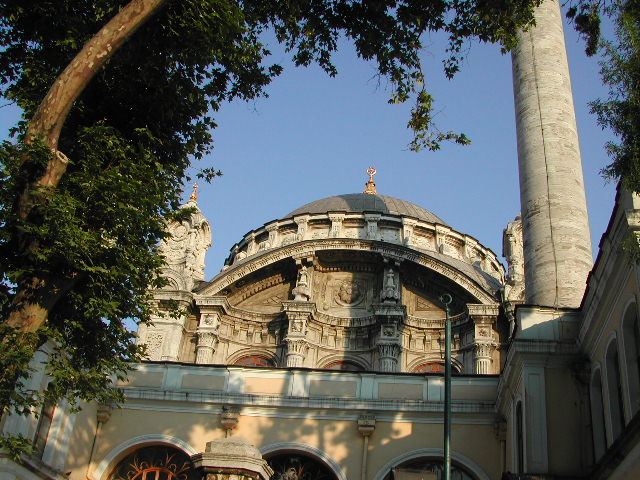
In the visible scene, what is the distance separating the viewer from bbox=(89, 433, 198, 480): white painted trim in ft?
61.5

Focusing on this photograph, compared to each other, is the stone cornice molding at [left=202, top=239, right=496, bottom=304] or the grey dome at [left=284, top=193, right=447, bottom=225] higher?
the grey dome at [left=284, top=193, right=447, bottom=225]

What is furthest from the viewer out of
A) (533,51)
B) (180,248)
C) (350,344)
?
(180,248)

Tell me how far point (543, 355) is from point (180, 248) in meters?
19.0

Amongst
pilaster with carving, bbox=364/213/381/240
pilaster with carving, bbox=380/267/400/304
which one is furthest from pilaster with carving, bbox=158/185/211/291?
pilaster with carving, bbox=380/267/400/304

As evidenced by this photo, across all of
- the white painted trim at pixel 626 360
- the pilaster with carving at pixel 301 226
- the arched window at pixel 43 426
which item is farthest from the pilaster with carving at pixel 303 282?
the white painted trim at pixel 626 360

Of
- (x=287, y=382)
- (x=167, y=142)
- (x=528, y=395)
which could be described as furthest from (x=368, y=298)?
(x=167, y=142)

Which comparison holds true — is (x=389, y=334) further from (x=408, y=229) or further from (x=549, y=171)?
(x=549, y=171)

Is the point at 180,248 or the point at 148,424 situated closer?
the point at 148,424

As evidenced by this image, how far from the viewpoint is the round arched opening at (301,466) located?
18.7 meters

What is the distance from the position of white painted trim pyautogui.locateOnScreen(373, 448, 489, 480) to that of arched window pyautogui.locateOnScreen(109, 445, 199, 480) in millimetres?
4563

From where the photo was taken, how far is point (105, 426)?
19.3 m

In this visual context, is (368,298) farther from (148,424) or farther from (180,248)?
(148,424)

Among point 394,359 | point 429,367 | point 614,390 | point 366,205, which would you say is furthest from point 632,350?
point 366,205

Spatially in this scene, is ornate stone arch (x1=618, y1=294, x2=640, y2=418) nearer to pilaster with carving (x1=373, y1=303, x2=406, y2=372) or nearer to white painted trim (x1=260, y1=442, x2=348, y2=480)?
white painted trim (x1=260, y1=442, x2=348, y2=480)
